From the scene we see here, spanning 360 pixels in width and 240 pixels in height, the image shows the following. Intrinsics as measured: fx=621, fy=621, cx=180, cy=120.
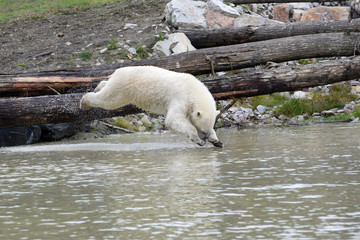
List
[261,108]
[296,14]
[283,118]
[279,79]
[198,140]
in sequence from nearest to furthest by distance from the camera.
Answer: [198,140] < [279,79] < [283,118] < [261,108] < [296,14]

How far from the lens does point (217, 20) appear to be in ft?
60.8

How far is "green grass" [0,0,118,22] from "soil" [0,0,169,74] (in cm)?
76

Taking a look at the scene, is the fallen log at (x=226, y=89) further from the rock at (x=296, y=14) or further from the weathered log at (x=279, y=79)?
the rock at (x=296, y=14)

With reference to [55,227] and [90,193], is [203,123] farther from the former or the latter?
[55,227]

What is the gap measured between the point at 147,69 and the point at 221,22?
9.27 m

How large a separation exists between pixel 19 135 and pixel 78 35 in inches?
309

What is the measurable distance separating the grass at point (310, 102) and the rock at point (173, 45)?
2.57 meters

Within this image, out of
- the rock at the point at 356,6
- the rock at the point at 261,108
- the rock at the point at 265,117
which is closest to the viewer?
the rock at the point at 265,117

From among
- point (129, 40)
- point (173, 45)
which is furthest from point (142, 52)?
point (129, 40)

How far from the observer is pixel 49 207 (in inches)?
186

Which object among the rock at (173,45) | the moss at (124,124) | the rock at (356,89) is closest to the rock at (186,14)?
the rock at (173,45)

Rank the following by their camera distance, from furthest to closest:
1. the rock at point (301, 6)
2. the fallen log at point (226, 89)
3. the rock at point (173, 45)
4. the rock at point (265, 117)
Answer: the rock at point (301, 6)
the rock at point (173, 45)
the rock at point (265, 117)
the fallen log at point (226, 89)

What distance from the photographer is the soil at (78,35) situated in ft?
55.0

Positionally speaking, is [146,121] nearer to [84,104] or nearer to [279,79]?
[84,104]
